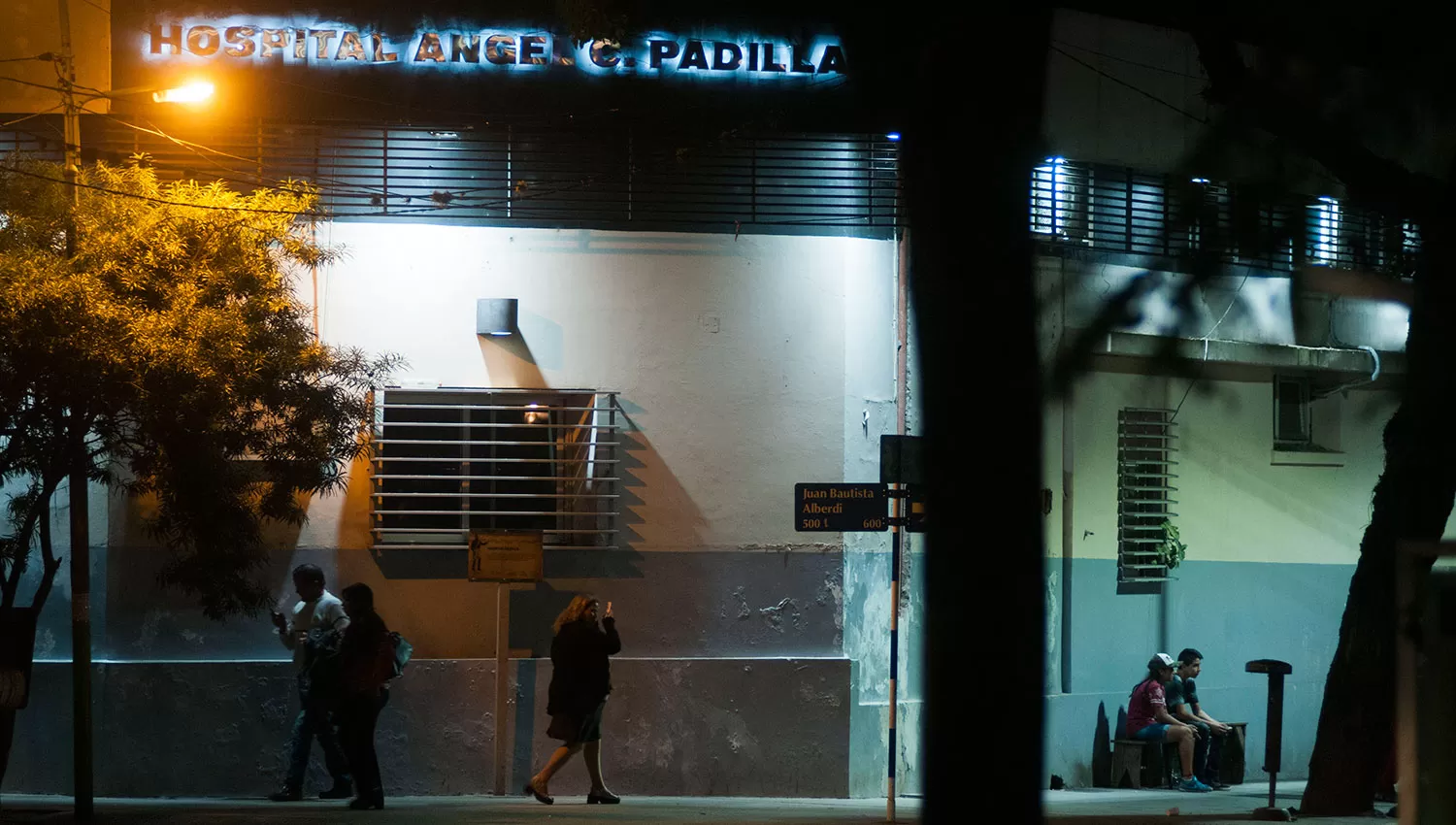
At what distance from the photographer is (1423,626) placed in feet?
12.3

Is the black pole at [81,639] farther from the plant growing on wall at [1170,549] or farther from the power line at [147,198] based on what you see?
the plant growing on wall at [1170,549]

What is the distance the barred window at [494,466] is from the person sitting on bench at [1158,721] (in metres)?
5.45

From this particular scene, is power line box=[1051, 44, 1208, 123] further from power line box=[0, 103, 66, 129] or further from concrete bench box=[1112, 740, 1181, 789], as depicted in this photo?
power line box=[0, 103, 66, 129]

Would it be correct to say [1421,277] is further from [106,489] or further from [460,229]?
[106,489]

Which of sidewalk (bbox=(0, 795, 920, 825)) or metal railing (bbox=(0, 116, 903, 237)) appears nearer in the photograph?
sidewalk (bbox=(0, 795, 920, 825))

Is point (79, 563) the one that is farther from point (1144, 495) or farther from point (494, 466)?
point (1144, 495)

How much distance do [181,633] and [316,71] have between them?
5241 mm

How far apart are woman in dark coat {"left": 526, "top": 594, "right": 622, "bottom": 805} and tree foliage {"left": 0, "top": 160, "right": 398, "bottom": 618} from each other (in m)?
2.24

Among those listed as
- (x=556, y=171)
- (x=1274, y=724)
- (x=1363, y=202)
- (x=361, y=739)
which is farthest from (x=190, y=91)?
(x=1274, y=724)

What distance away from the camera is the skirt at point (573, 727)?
11.4 metres

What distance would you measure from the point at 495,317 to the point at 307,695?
12.1 feet

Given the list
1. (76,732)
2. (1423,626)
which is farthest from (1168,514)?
(1423,626)

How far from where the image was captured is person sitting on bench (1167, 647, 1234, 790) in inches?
551

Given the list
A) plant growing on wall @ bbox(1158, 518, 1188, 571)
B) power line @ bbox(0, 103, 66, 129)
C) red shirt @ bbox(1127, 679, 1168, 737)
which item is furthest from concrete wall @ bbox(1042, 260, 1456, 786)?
power line @ bbox(0, 103, 66, 129)
